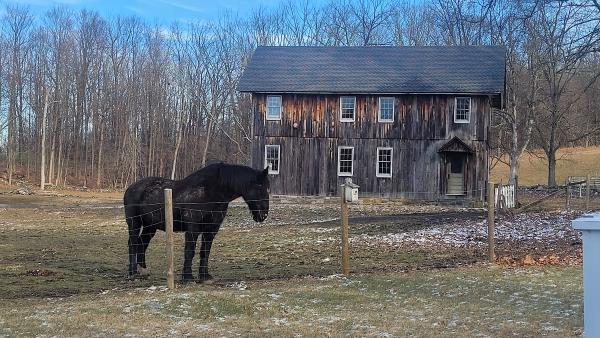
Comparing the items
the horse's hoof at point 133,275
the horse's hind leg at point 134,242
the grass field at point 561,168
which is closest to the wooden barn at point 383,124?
the horse's hind leg at point 134,242

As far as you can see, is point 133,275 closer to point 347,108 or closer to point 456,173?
point 347,108

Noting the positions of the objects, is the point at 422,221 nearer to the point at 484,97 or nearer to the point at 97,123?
the point at 484,97

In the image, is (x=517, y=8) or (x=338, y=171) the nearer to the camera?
(x=517, y=8)

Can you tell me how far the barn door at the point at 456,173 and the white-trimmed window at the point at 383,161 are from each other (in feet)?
9.89

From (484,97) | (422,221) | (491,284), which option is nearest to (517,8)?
(422,221)

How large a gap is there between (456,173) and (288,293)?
2528 cm

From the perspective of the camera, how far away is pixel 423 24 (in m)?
61.8

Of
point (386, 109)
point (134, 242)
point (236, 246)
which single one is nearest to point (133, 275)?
point (134, 242)

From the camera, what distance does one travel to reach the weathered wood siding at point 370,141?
32688 mm

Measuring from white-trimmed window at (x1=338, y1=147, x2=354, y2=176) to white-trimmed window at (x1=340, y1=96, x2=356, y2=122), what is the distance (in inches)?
62.0

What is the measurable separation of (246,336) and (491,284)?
4.47 metres

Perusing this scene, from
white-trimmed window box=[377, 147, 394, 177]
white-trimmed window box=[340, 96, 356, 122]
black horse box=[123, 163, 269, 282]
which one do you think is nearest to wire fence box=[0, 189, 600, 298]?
black horse box=[123, 163, 269, 282]

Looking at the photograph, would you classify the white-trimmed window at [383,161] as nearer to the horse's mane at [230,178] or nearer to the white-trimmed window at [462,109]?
the white-trimmed window at [462,109]

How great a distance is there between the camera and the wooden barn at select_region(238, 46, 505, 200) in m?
32.7
